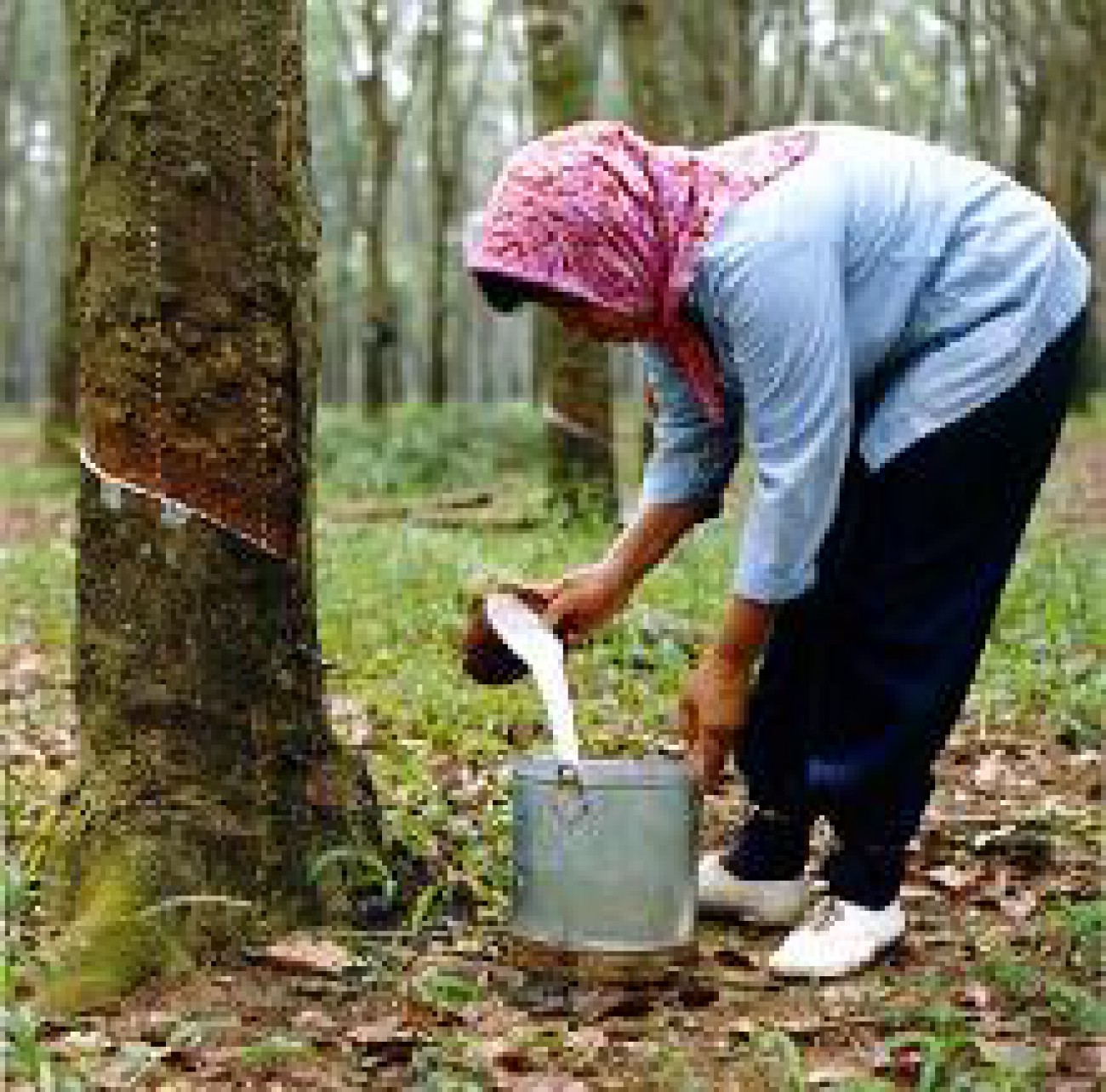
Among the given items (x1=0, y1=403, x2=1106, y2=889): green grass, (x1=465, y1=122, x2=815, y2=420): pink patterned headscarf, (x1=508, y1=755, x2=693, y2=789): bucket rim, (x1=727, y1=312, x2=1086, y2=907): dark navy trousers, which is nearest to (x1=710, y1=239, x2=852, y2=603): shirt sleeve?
(x1=465, y1=122, x2=815, y2=420): pink patterned headscarf

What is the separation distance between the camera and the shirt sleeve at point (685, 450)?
3.83 metres

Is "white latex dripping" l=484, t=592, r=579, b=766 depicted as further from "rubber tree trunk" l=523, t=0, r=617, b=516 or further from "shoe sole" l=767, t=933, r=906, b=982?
"rubber tree trunk" l=523, t=0, r=617, b=516

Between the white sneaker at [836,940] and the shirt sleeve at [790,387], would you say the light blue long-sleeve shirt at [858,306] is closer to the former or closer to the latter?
the shirt sleeve at [790,387]

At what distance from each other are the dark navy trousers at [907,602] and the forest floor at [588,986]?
32cm

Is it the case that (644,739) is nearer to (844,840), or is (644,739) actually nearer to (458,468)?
(844,840)

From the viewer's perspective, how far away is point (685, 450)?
3896 millimetres

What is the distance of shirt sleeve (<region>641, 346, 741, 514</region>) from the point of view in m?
3.83

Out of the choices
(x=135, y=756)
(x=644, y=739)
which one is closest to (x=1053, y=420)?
(x=135, y=756)

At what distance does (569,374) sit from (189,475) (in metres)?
6.28

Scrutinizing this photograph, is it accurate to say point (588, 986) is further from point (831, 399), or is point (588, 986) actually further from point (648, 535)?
point (831, 399)

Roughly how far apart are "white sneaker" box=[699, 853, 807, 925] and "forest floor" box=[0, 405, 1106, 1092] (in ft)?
0.17

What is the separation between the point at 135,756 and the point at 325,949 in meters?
0.48

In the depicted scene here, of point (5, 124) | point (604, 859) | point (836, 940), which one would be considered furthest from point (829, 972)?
point (5, 124)

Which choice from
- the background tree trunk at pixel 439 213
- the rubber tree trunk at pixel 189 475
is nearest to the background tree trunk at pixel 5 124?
the background tree trunk at pixel 439 213
